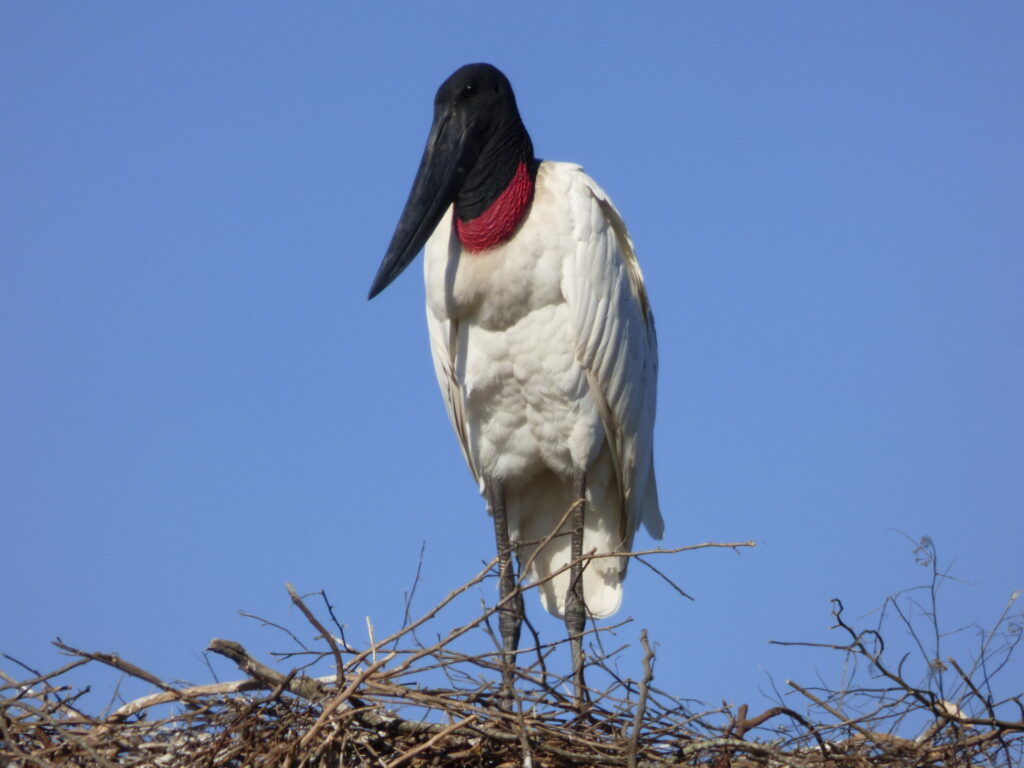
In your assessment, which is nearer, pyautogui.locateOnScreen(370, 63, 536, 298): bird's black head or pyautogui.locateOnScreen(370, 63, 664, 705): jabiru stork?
pyautogui.locateOnScreen(370, 63, 664, 705): jabiru stork

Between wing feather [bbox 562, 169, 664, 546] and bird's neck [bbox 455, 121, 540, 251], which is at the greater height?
bird's neck [bbox 455, 121, 540, 251]

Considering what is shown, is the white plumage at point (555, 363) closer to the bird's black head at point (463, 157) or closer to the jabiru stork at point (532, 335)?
the jabiru stork at point (532, 335)

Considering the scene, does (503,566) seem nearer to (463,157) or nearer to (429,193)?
(429,193)

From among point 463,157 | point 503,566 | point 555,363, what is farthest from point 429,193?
point 503,566

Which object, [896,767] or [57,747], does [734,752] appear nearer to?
[896,767]

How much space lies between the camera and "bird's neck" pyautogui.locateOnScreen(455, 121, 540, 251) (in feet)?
18.7

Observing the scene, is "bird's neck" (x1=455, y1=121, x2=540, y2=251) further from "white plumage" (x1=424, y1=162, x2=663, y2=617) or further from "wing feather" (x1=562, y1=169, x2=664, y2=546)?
"wing feather" (x1=562, y1=169, x2=664, y2=546)

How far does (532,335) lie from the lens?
5664 mm

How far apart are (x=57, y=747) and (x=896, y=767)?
238cm

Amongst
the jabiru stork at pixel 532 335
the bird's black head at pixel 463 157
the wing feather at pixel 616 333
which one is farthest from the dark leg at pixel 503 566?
the bird's black head at pixel 463 157

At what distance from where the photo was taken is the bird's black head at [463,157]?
229 inches

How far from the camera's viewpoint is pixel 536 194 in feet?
19.1

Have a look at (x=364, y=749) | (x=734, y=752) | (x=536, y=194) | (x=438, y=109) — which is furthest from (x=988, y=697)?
(x=438, y=109)

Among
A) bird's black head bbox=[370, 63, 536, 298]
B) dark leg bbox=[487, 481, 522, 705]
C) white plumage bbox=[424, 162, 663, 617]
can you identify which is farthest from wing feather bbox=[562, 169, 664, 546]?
dark leg bbox=[487, 481, 522, 705]
